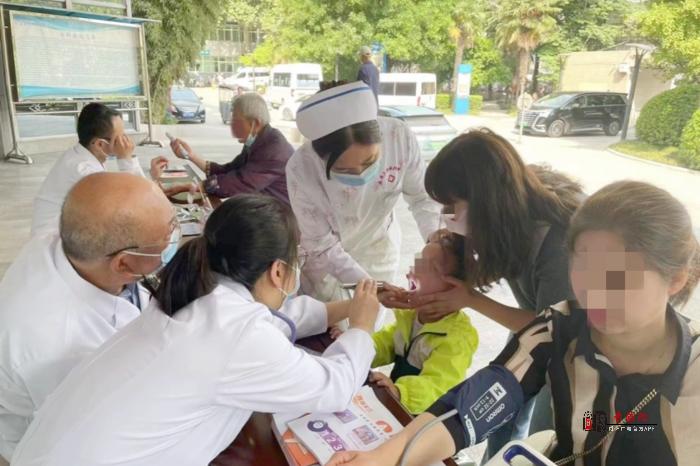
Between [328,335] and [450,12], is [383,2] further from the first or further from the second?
[328,335]

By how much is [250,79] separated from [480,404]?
19250 mm

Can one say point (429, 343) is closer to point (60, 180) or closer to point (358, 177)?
point (358, 177)

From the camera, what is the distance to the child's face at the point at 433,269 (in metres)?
1.44

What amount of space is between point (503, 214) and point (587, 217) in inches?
11.0

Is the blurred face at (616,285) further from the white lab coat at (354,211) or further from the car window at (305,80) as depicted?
the car window at (305,80)

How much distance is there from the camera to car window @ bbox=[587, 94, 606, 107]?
7.01 metres

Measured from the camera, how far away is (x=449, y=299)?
4.55 feet

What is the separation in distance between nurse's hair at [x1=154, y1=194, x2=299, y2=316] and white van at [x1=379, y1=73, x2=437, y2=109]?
21.1ft

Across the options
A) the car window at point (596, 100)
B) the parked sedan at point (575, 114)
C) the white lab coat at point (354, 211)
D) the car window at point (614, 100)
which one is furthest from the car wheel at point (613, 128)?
the white lab coat at point (354, 211)

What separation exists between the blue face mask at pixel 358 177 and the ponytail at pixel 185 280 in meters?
0.88

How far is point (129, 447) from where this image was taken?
889 millimetres

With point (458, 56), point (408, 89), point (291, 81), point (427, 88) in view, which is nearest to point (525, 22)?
point (458, 56)

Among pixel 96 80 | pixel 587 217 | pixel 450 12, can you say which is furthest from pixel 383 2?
pixel 587 217

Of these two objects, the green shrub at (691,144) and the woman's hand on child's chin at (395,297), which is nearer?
the woman's hand on child's chin at (395,297)
